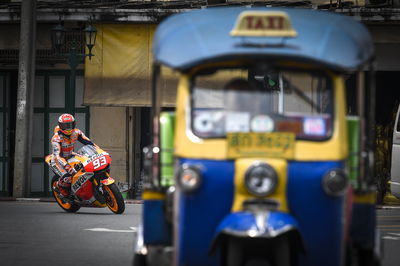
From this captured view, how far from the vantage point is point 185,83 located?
813 centimetres

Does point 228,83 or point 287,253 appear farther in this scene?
point 228,83

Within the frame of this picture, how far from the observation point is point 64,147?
18.7 meters

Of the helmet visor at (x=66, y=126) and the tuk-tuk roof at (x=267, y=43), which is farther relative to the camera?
the helmet visor at (x=66, y=126)

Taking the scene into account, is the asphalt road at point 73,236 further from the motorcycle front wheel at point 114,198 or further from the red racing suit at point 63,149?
the red racing suit at point 63,149

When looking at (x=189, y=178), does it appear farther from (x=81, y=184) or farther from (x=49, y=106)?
(x=49, y=106)

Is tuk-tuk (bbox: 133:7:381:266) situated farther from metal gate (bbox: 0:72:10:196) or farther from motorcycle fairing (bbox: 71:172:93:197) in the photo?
metal gate (bbox: 0:72:10:196)

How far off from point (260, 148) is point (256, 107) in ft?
1.28

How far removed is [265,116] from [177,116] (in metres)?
0.65

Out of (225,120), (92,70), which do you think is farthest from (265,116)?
(92,70)

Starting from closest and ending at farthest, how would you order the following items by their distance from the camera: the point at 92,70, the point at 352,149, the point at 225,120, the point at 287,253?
the point at 287,253, the point at 225,120, the point at 352,149, the point at 92,70

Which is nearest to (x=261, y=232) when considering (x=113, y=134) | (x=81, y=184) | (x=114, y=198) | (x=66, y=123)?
(x=114, y=198)

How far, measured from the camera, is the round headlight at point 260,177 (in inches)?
299

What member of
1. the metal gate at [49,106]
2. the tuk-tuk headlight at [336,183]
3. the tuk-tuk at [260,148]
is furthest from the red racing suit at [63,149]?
the tuk-tuk headlight at [336,183]

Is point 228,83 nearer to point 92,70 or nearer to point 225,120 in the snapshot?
point 225,120
